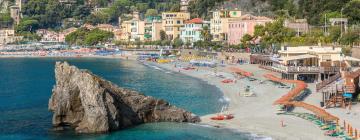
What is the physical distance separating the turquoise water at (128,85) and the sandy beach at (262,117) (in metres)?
1.52

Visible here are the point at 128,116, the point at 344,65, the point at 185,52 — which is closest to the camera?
the point at 128,116

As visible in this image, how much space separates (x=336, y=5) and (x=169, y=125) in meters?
68.1

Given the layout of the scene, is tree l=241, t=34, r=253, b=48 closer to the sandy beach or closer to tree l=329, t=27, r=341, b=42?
tree l=329, t=27, r=341, b=42

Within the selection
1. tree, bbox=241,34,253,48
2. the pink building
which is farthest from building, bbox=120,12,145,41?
tree, bbox=241,34,253,48

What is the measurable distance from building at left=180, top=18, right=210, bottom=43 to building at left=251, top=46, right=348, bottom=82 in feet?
206

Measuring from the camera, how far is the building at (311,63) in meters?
64.4

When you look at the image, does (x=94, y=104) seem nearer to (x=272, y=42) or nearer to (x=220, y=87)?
(x=220, y=87)

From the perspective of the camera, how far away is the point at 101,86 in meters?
43.7

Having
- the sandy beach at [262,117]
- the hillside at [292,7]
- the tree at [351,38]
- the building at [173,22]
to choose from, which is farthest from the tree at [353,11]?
the building at [173,22]

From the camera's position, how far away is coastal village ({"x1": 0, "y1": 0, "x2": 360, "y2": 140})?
43.7 metres

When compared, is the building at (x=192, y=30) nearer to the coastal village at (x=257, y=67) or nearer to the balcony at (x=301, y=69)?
the coastal village at (x=257, y=67)

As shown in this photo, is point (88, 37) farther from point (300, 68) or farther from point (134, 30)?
point (300, 68)

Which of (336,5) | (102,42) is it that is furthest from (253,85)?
(102,42)

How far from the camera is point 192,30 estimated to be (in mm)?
138625
